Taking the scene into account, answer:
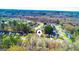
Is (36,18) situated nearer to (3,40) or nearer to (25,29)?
(25,29)

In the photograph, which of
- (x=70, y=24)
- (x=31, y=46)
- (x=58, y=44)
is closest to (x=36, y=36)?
(x=31, y=46)
